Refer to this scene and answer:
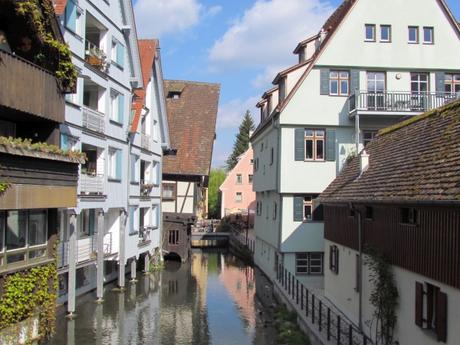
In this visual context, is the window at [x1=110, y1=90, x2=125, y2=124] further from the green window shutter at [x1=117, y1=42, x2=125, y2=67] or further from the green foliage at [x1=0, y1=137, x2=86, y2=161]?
the green foliage at [x1=0, y1=137, x2=86, y2=161]

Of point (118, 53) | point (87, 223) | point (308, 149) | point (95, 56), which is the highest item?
point (118, 53)

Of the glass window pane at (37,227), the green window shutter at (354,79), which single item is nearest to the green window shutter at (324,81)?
the green window shutter at (354,79)

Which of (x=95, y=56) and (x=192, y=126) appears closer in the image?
(x=95, y=56)

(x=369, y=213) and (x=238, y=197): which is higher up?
(x=238, y=197)

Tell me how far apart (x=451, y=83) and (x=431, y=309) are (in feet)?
57.6

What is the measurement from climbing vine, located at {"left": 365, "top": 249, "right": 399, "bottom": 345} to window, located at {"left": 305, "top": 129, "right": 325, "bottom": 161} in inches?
467

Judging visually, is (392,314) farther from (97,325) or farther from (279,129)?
(279,129)

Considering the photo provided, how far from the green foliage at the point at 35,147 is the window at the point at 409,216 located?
916cm

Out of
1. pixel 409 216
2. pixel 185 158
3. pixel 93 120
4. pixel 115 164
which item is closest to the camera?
pixel 409 216

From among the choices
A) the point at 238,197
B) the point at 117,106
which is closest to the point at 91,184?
the point at 117,106

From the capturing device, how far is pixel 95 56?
898 inches

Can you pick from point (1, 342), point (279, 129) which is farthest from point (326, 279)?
point (1, 342)

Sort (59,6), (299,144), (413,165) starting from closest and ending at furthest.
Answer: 1. (413,165)
2. (59,6)
3. (299,144)

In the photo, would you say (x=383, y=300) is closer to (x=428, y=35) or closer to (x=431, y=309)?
(x=431, y=309)
